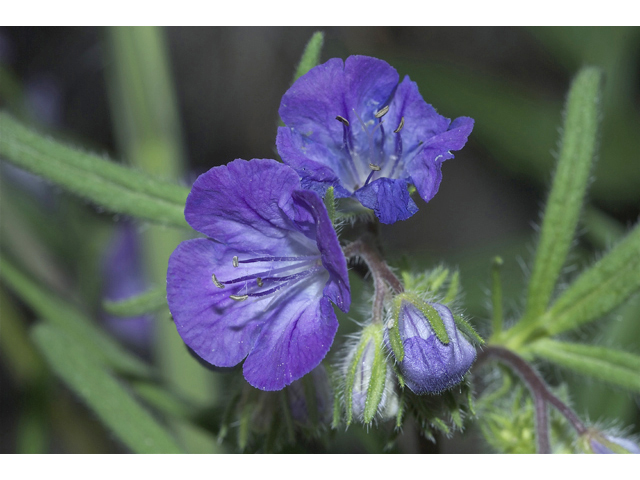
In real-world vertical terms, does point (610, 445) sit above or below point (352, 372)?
below

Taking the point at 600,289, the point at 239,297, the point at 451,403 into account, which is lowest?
the point at 451,403

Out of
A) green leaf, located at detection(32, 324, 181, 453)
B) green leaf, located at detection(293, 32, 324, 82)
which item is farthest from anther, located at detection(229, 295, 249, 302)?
green leaf, located at detection(32, 324, 181, 453)

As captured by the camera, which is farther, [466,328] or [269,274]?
[269,274]

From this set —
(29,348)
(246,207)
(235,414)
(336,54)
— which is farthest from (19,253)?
(246,207)

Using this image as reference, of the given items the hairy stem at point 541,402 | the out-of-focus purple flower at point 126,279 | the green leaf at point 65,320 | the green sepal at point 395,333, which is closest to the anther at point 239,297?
the green sepal at point 395,333

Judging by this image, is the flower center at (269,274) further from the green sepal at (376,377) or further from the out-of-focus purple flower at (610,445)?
the out-of-focus purple flower at (610,445)

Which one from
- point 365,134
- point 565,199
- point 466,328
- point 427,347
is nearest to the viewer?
point 427,347

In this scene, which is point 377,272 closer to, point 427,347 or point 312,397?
point 427,347

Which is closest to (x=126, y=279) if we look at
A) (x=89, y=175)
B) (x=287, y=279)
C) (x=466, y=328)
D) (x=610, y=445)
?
(x=89, y=175)
